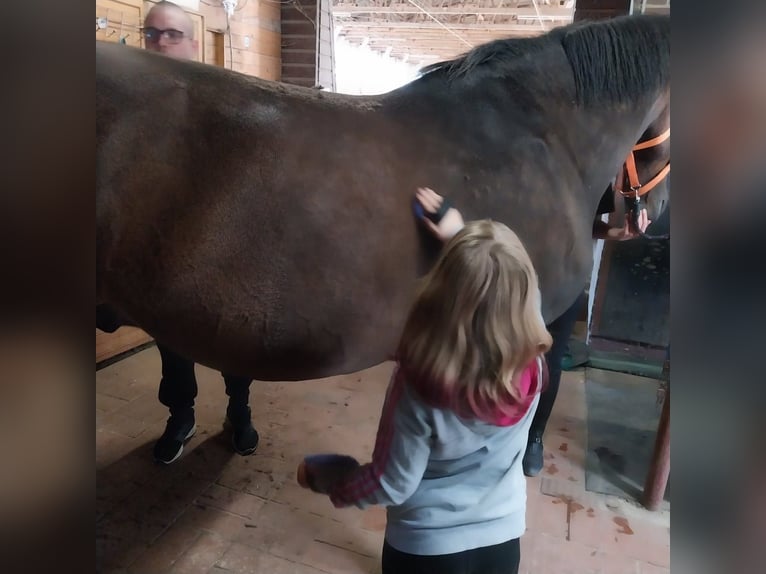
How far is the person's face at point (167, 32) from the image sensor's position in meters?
0.96

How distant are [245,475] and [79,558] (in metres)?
0.88

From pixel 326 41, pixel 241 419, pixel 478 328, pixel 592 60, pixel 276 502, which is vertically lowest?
pixel 276 502

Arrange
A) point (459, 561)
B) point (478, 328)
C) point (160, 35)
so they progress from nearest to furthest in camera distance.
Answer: point (478, 328)
point (459, 561)
point (160, 35)

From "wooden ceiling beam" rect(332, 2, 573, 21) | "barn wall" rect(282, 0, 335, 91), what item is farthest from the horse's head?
"barn wall" rect(282, 0, 335, 91)

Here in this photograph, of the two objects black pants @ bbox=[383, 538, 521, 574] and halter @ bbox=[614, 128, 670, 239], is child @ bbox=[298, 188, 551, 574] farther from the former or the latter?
halter @ bbox=[614, 128, 670, 239]

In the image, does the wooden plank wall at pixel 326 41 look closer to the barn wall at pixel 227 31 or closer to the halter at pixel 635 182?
the barn wall at pixel 227 31

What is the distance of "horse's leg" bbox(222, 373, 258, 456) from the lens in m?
1.11

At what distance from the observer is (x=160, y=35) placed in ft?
3.16

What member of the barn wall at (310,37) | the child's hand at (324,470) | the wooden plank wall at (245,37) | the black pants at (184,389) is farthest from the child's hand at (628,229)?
the barn wall at (310,37)

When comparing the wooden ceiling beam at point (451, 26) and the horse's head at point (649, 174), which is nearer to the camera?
the horse's head at point (649, 174)

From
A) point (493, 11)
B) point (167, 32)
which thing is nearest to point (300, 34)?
point (493, 11)

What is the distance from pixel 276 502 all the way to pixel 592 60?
960mm

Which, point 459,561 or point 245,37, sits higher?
point 245,37

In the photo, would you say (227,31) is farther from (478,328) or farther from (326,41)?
(478,328)
